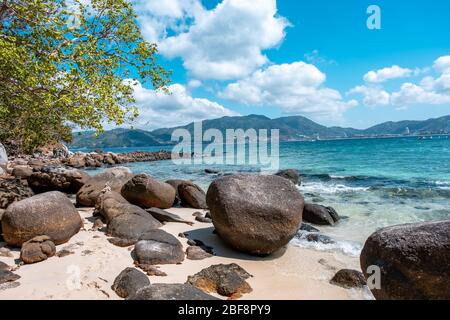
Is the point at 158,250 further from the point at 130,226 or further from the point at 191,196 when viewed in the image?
the point at 191,196

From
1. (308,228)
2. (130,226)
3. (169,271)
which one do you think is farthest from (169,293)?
(308,228)

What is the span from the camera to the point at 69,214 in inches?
302

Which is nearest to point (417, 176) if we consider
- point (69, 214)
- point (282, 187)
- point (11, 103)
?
point (282, 187)

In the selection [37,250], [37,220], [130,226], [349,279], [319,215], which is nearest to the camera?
[349,279]

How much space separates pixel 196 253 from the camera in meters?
7.16

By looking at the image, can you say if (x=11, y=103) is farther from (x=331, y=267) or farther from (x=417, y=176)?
(x=417, y=176)

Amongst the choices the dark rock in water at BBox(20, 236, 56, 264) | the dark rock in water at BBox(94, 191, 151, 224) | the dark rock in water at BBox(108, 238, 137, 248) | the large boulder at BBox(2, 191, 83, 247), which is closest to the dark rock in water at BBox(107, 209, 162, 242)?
the dark rock in water at BBox(108, 238, 137, 248)

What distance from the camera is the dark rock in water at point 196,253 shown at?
703 centimetres

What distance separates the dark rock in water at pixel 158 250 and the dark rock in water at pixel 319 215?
6012 millimetres

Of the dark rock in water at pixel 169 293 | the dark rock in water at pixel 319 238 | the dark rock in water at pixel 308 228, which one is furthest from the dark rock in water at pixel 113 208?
the dark rock in water at pixel 308 228

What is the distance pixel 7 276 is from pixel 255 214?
514 cm

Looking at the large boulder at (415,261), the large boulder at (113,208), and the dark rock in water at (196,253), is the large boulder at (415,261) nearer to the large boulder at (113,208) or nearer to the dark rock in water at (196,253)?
the dark rock in water at (196,253)

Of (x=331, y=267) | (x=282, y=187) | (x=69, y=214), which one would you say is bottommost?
(x=331, y=267)
